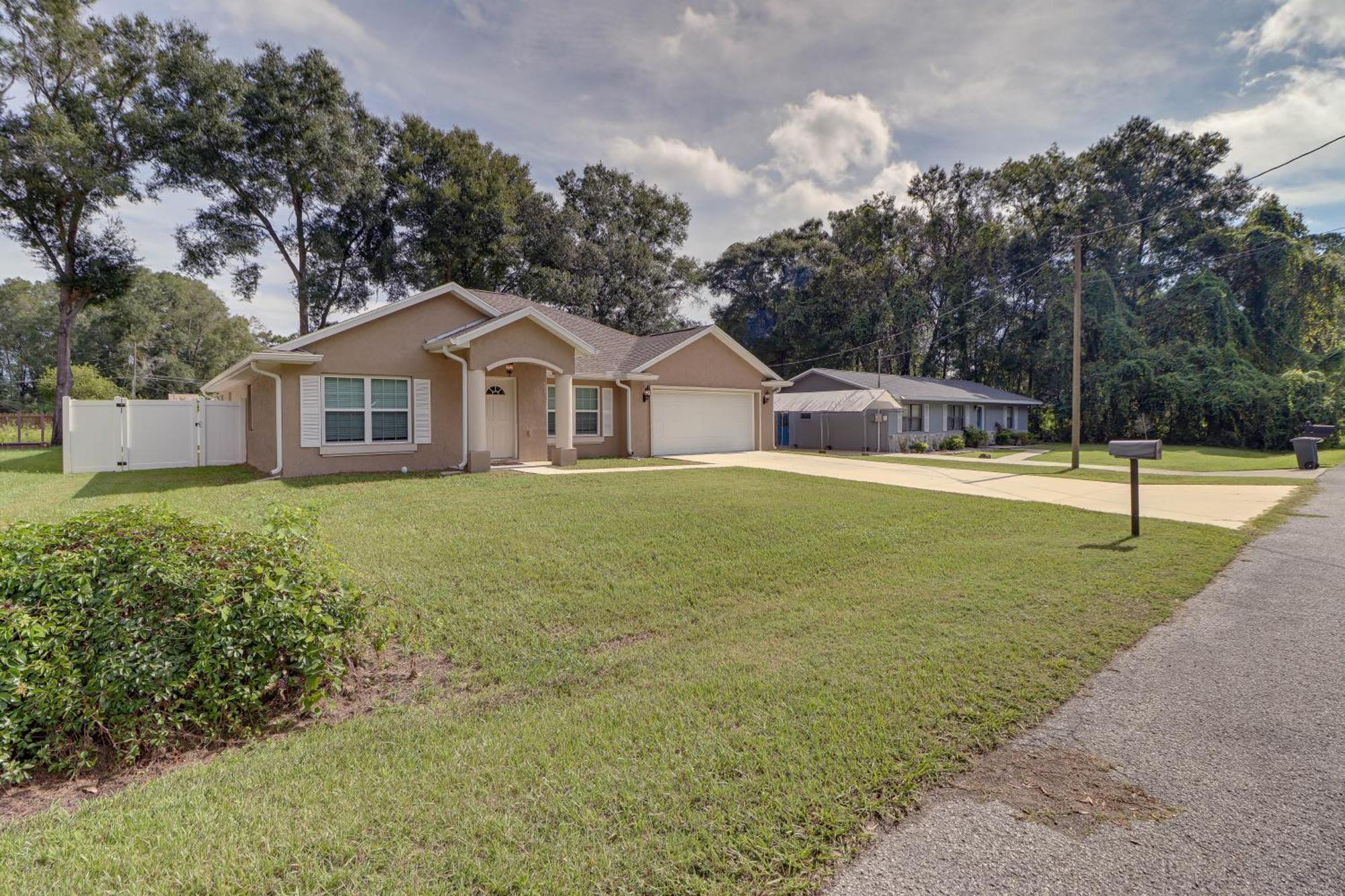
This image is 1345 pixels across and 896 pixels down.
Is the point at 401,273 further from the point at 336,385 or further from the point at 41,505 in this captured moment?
the point at 41,505

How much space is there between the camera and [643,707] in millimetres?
3650

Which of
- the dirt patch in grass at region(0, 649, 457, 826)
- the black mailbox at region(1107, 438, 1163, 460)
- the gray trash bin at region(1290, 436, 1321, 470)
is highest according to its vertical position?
the black mailbox at region(1107, 438, 1163, 460)

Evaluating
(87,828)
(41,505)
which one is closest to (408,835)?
(87,828)

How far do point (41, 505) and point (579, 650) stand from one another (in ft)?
34.6

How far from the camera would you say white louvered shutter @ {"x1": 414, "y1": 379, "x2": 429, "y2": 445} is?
14250 mm

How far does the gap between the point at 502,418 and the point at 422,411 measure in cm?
224

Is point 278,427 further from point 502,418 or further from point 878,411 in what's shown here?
point 878,411

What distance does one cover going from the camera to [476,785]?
280cm

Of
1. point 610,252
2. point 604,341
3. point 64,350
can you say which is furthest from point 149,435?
point 610,252

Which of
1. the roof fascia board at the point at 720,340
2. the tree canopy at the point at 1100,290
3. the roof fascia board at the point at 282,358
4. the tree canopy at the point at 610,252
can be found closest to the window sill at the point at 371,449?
the roof fascia board at the point at 282,358

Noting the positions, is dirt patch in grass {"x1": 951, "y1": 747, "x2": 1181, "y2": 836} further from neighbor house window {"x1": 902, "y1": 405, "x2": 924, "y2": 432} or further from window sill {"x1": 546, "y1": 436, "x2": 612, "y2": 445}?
neighbor house window {"x1": 902, "y1": 405, "x2": 924, "y2": 432}

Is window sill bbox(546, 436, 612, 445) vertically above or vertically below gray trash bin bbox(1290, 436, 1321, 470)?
above

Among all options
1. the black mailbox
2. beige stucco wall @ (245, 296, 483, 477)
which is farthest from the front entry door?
the black mailbox

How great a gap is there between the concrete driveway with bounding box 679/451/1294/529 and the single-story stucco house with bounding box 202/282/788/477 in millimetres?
3374
